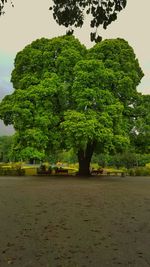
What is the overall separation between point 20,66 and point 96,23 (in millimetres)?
31905

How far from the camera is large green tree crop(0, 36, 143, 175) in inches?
1214

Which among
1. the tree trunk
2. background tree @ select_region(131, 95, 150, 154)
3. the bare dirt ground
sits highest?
background tree @ select_region(131, 95, 150, 154)

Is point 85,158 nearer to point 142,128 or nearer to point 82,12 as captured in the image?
point 142,128

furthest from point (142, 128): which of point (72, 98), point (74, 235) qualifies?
point (74, 235)

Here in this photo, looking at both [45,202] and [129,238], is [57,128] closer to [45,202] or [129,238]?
[45,202]

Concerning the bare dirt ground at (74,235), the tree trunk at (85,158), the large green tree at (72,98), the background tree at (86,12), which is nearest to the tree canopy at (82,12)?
the background tree at (86,12)

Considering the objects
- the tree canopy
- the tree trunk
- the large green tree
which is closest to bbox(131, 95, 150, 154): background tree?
the large green tree

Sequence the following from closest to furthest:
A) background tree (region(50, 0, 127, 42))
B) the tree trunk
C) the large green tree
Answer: background tree (region(50, 0, 127, 42)) < the large green tree < the tree trunk

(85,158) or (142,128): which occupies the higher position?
(142,128)

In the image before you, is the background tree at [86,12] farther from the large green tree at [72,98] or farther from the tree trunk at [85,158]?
the tree trunk at [85,158]

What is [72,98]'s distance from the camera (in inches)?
1346

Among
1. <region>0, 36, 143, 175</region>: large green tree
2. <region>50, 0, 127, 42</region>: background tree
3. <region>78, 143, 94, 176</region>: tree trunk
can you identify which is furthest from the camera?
<region>78, 143, 94, 176</region>: tree trunk

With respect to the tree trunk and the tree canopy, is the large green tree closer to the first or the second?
the tree trunk

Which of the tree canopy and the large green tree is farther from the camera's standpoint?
the large green tree
